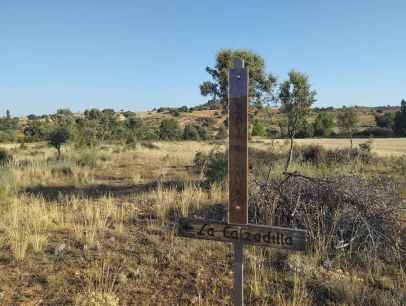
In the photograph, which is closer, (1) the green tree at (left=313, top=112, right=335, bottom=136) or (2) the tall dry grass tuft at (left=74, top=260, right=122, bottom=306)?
(2) the tall dry grass tuft at (left=74, top=260, right=122, bottom=306)

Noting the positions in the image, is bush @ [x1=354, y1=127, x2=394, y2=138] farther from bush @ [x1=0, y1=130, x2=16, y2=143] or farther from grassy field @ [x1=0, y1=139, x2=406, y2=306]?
grassy field @ [x1=0, y1=139, x2=406, y2=306]

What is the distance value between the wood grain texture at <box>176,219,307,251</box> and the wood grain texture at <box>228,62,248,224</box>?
3.1 inches

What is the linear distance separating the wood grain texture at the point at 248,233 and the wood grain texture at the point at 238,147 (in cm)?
8

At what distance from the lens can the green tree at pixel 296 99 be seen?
10.9m

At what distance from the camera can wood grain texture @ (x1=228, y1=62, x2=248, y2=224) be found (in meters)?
2.59

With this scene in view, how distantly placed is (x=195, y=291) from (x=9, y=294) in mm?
2055

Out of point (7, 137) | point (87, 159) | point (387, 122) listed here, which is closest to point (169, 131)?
point (7, 137)

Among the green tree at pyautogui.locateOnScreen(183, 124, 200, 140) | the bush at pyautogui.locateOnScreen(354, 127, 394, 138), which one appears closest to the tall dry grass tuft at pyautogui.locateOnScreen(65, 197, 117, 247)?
the green tree at pyautogui.locateOnScreen(183, 124, 200, 140)

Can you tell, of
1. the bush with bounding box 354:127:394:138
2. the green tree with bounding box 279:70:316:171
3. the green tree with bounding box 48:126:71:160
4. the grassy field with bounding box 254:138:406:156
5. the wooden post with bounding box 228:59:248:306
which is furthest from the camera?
the bush with bounding box 354:127:394:138

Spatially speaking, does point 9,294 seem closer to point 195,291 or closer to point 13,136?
point 195,291

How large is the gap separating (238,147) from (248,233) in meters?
0.67

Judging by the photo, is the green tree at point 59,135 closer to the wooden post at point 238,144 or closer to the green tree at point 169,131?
the wooden post at point 238,144

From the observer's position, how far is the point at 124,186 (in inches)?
382

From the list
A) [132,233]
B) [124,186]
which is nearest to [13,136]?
[124,186]
